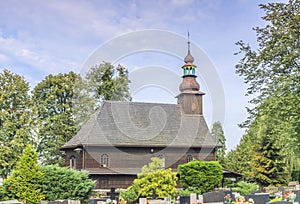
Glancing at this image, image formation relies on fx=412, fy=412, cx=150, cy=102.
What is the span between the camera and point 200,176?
97.7 ft

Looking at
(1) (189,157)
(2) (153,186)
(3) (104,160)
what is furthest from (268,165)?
(3) (104,160)

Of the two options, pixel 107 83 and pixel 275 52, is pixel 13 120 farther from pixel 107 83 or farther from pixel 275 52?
pixel 275 52

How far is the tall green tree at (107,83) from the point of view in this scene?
43.7m

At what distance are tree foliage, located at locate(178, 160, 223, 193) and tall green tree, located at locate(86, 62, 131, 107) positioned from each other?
607 inches

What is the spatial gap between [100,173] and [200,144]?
9.63 m

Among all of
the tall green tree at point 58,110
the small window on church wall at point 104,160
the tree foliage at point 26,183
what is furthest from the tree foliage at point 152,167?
the tall green tree at point 58,110

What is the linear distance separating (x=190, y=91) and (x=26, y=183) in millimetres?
22141

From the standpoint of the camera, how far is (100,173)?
3078cm

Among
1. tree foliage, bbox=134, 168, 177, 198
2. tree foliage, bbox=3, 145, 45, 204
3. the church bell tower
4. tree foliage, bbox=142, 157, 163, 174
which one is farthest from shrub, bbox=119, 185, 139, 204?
the church bell tower

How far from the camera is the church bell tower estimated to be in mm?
41094

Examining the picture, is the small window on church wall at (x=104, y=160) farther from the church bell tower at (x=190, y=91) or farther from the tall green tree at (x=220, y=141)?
the tall green tree at (x=220, y=141)

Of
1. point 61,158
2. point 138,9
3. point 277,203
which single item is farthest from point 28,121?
point 277,203

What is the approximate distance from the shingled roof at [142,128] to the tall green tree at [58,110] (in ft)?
20.2

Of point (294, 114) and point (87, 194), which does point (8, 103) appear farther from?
point (294, 114)
